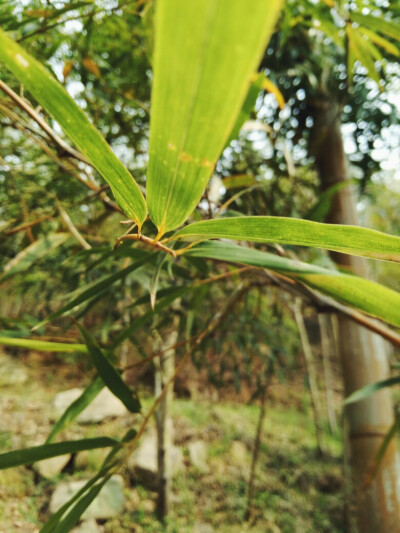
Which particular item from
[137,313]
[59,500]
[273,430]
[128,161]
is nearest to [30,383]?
[59,500]

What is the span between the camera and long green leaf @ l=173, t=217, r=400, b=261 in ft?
0.74

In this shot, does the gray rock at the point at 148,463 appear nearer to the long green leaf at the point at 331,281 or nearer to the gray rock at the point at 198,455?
the gray rock at the point at 198,455

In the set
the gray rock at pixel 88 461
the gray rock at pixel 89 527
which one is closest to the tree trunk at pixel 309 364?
the gray rock at pixel 89 527

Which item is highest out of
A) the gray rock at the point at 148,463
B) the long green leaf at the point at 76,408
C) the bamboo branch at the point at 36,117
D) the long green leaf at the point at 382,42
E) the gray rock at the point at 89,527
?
the long green leaf at the point at 382,42

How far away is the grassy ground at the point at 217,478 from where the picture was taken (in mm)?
1880

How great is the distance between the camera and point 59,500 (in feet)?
5.84

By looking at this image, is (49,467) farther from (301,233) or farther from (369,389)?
(301,233)

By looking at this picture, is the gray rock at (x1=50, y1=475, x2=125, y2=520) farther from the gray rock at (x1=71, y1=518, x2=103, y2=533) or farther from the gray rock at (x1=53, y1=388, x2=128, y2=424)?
the gray rock at (x1=53, y1=388, x2=128, y2=424)

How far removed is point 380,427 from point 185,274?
56 cm

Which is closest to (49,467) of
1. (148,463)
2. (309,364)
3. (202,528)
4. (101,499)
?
(101,499)

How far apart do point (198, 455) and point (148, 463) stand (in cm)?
49

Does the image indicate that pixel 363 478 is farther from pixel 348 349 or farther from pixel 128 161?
pixel 128 161

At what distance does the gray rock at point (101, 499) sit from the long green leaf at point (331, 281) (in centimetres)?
198

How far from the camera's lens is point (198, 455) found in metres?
2.60
